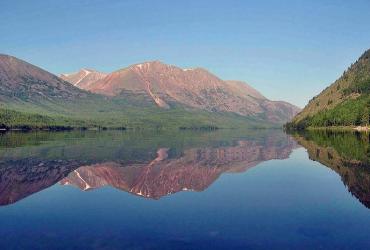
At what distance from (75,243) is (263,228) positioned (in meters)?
12.6

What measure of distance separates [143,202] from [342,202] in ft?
60.3

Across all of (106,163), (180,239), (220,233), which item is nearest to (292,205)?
(220,233)

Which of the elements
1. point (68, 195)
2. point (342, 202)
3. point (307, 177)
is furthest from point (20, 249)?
point (307, 177)

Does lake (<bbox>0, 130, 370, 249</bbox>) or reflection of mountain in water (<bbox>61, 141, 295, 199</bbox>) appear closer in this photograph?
lake (<bbox>0, 130, 370, 249</bbox>)

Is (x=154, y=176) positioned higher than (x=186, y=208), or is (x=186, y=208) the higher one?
(x=154, y=176)

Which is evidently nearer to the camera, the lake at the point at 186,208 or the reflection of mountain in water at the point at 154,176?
the lake at the point at 186,208

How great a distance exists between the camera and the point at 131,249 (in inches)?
913

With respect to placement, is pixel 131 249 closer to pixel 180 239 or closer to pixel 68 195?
pixel 180 239

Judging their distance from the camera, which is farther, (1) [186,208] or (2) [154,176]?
(2) [154,176]

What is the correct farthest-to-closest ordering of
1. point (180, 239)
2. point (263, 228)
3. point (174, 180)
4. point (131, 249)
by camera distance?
1. point (174, 180)
2. point (263, 228)
3. point (180, 239)
4. point (131, 249)

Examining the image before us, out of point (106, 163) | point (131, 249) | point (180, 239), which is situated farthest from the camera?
→ point (106, 163)

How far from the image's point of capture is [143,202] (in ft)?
124

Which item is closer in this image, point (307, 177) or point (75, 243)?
point (75, 243)

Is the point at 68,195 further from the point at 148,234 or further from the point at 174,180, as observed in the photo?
the point at 148,234
